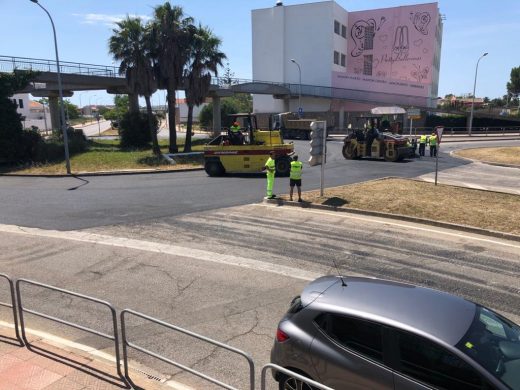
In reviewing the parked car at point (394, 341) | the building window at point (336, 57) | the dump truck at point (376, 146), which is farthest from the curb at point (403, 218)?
the building window at point (336, 57)

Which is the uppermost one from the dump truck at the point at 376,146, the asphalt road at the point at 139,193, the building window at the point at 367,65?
the building window at the point at 367,65

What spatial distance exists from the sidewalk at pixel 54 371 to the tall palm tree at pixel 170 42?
27.6 metres

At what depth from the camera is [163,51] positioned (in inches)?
1217

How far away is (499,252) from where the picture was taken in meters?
10.3

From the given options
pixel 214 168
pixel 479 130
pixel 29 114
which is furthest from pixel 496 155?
pixel 29 114

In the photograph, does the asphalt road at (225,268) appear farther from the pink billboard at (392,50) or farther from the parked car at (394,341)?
the pink billboard at (392,50)

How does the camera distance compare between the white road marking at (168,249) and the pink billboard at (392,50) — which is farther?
the pink billboard at (392,50)

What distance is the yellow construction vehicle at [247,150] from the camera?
852 inches

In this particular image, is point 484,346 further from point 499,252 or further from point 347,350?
point 499,252

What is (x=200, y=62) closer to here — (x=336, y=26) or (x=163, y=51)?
(x=163, y=51)

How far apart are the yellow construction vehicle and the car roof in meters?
16.9

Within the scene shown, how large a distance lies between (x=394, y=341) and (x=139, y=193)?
16002 millimetres

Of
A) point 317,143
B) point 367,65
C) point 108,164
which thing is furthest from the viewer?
point 367,65

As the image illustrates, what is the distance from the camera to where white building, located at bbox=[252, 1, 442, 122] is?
2594 inches
